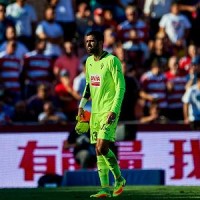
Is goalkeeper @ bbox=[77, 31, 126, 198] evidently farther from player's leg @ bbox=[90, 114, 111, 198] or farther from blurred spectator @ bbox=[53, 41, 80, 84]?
blurred spectator @ bbox=[53, 41, 80, 84]

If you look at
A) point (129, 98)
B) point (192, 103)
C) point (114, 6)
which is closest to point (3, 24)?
point (114, 6)

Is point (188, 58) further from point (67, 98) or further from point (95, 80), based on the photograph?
point (95, 80)

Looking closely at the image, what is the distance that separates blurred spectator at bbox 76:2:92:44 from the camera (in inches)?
816

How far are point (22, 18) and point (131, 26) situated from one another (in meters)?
2.33

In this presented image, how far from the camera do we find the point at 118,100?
11.5 metres

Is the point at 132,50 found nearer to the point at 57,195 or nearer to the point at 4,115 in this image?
the point at 4,115

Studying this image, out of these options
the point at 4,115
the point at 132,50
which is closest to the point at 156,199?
the point at 4,115

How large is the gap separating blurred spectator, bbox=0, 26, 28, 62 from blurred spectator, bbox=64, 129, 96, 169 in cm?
255

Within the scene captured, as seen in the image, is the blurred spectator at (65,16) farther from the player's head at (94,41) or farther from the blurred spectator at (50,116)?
the player's head at (94,41)

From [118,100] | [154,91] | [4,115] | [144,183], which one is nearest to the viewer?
[118,100]

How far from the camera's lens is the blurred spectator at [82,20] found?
20.7m

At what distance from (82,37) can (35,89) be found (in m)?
2.50

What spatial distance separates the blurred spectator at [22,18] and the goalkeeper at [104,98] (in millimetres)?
7830

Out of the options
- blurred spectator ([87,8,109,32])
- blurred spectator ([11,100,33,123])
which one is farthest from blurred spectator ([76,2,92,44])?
blurred spectator ([11,100,33,123])
